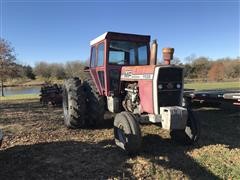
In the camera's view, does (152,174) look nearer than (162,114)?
Yes

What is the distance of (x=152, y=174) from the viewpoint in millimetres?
4930

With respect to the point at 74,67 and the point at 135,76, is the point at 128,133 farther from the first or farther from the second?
the point at 74,67

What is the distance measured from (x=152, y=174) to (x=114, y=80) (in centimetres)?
358

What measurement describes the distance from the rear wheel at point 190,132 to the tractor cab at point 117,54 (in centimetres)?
213

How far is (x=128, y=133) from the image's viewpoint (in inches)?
223

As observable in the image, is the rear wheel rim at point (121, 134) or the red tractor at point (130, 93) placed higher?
the red tractor at point (130, 93)

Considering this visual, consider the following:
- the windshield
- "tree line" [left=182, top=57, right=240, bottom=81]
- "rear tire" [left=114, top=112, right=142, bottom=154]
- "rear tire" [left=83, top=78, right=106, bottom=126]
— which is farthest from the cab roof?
"tree line" [left=182, top=57, right=240, bottom=81]

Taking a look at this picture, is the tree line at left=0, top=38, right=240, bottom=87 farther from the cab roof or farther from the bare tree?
the cab roof

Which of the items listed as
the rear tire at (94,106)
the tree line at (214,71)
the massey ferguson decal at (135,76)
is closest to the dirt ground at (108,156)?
the rear tire at (94,106)

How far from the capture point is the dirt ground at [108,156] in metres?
4.97

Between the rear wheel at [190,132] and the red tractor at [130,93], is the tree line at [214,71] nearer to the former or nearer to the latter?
the red tractor at [130,93]

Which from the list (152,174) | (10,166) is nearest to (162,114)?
(152,174)

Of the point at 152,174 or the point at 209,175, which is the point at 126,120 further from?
the point at 209,175

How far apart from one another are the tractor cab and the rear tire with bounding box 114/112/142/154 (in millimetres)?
1948
